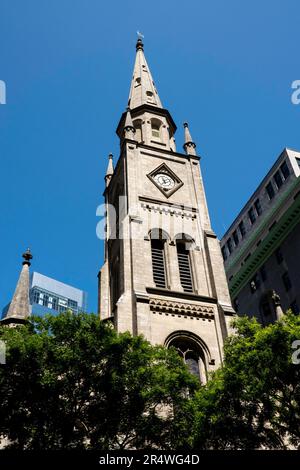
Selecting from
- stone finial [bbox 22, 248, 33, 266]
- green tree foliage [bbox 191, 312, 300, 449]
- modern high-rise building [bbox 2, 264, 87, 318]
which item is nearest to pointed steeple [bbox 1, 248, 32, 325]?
stone finial [bbox 22, 248, 33, 266]

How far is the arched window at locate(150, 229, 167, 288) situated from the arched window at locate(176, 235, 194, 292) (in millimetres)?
1133

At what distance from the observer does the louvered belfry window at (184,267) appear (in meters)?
32.9

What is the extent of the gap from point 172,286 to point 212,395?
12812mm

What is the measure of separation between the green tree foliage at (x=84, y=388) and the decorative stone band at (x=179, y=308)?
27.4ft

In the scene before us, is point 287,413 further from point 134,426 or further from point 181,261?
point 181,261

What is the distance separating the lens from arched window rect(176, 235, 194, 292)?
32953 millimetres

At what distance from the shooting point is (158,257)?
3397cm

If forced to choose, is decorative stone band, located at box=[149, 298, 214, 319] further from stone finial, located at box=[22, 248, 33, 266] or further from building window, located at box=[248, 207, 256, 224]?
building window, located at box=[248, 207, 256, 224]

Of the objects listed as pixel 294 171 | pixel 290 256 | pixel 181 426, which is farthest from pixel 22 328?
pixel 294 171

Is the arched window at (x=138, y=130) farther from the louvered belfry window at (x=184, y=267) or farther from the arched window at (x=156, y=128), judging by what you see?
the louvered belfry window at (x=184, y=267)

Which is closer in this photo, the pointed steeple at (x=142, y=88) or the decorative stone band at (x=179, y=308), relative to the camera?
the decorative stone band at (x=179, y=308)

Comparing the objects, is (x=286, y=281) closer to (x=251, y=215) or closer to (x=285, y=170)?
(x=285, y=170)

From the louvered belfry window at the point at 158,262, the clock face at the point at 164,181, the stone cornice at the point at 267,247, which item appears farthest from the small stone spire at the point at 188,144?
the louvered belfry window at the point at 158,262

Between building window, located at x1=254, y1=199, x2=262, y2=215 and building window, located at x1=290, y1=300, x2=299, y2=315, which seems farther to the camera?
building window, located at x1=254, y1=199, x2=262, y2=215
